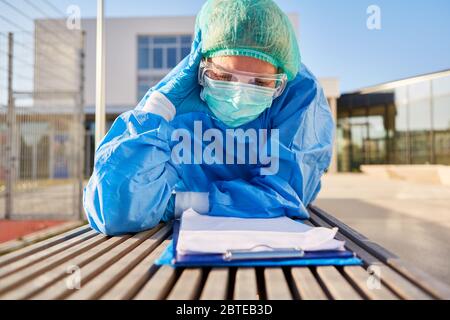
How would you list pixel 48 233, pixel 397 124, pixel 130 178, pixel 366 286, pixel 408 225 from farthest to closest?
pixel 397 124
pixel 48 233
pixel 408 225
pixel 130 178
pixel 366 286

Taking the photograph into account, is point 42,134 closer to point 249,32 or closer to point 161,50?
point 249,32

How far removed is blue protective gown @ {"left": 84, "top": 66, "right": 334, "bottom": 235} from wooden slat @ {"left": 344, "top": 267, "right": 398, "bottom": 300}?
0.58 meters

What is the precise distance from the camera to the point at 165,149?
50.2 inches

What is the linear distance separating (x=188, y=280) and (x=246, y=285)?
0.12 metres

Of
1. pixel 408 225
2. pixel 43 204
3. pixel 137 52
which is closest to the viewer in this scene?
pixel 408 225

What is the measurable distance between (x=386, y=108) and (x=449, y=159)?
3.53 meters

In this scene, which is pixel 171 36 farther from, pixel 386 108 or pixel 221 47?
pixel 221 47

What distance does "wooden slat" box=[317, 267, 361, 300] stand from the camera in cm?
61

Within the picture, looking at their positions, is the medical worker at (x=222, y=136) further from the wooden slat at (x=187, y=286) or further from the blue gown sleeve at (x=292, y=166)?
the wooden slat at (x=187, y=286)

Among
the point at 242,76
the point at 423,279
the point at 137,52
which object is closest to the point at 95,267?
the point at 423,279

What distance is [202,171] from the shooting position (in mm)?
1562

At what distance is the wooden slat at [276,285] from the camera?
2.02ft

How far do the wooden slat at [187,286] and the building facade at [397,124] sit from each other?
1161 cm

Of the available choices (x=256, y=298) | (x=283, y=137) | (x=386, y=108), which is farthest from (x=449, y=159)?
(x=256, y=298)
